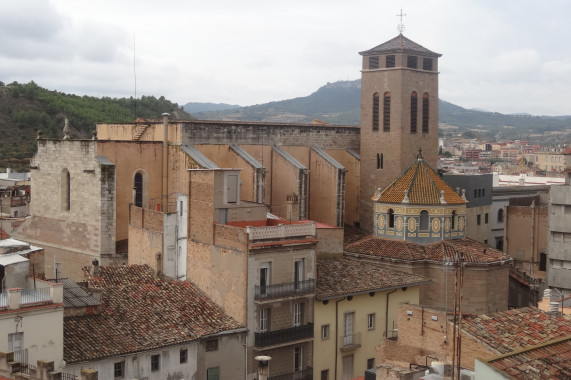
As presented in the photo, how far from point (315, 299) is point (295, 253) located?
193 cm

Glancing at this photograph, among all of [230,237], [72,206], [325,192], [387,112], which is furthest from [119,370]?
[387,112]

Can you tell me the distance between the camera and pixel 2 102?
100500 mm

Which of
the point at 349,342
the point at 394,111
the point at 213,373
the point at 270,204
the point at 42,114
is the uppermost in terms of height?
the point at 42,114

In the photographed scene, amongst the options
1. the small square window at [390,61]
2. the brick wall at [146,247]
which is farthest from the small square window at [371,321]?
the small square window at [390,61]

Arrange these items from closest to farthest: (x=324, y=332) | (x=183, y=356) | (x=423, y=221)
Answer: (x=183, y=356), (x=324, y=332), (x=423, y=221)

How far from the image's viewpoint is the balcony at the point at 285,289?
28.2 metres

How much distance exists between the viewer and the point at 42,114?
318 feet

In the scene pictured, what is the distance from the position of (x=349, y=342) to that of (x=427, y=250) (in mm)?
9504

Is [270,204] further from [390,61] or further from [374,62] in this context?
[390,61]

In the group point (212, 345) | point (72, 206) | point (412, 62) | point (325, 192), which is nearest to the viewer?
point (212, 345)

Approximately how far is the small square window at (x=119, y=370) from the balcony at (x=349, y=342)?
9.11 metres

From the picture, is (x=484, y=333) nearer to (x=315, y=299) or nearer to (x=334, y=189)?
(x=315, y=299)

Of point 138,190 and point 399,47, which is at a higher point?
point 399,47

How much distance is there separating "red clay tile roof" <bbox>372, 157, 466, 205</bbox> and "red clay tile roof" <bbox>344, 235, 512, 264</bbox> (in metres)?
2.06
